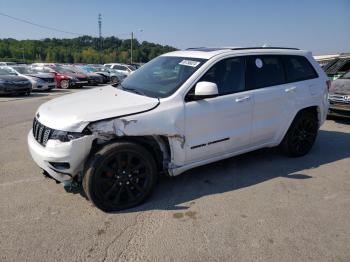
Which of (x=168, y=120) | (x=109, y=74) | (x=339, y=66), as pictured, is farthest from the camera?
(x=109, y=74)

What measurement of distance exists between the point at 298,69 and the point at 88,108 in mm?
3497

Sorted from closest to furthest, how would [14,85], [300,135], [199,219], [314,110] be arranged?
[199,219]
[300,135]
[314,110]
[14,85]

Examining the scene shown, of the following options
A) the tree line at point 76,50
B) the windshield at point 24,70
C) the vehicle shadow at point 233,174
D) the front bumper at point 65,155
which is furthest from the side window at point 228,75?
the tree line at point 76,50

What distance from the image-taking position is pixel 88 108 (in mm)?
3740

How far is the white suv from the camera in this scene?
357 cm

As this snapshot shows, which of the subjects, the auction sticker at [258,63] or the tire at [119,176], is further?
the auction sticker at [258,63]

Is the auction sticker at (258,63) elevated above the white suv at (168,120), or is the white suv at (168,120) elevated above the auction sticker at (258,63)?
the auction sticker at (258,63)

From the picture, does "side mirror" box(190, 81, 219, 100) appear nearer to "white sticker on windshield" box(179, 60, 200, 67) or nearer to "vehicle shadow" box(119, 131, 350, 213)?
"white sticker on windshield" box(179, 60, 200, 67)

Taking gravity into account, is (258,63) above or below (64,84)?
→ above

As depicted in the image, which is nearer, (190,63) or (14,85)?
(190,63)

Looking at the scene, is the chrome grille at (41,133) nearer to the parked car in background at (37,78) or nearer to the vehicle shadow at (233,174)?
the vehicle shadow at (233,174)

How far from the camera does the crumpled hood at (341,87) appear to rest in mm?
8484

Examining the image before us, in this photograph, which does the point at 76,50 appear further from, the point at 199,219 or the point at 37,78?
the point at 199,219

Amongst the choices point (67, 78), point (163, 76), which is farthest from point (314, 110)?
point (67, 78)
